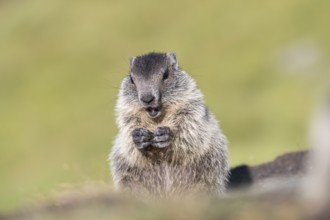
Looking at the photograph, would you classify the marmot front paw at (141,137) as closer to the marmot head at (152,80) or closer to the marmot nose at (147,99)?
the marmot head at (152,80)

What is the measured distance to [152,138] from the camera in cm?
1723

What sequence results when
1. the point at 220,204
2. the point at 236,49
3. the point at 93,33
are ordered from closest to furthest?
the point at 220,204
the point at 236,49
the point at 93,33

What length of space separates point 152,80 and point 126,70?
142 feet

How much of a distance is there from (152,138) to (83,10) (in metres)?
65.9

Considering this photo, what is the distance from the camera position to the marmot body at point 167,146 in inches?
684

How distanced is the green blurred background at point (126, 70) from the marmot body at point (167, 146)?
21.4 metres

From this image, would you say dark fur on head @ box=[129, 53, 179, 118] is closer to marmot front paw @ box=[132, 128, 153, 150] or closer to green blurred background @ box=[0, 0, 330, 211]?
marmot front paw @ box=[132, 128, 153, 150]

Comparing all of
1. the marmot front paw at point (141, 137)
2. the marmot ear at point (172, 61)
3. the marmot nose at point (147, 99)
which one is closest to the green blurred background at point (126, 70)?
the marmot ear at point (172, 61)

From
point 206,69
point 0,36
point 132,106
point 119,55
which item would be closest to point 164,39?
point 119,55

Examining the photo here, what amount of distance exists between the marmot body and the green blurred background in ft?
70.2

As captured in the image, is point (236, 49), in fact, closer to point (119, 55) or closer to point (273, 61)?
point (273, 61)

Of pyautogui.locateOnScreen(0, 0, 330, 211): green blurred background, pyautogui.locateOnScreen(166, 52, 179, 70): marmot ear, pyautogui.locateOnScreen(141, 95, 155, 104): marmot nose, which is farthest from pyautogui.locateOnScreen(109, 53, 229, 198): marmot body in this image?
pyautogui.locateOnScreen(0, 0, 330, 211): green blurred background

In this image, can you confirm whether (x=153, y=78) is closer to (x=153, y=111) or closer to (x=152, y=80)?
(x=152, y=80)

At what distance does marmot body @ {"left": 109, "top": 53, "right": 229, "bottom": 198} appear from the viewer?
17.4m
